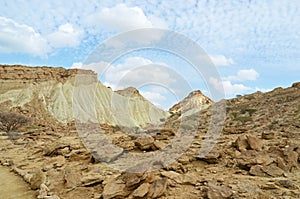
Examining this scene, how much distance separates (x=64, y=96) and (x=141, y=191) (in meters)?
58.0

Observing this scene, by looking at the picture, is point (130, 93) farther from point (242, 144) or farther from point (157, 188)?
point (157, 188)

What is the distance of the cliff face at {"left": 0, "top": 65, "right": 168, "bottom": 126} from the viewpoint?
56.7 meters

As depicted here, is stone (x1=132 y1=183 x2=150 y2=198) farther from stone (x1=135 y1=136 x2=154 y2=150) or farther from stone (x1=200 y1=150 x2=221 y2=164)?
stone (x1=135 y1=136 x2=154 y2=150)

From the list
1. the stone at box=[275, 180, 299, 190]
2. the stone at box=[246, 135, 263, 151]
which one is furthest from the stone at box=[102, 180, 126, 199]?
the stone at box=[246, 135, 263, 151]

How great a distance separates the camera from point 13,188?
30.9ft

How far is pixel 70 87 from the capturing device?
6556 centimetres

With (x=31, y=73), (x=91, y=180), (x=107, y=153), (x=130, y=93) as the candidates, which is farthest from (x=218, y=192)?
(x=130, y=93)

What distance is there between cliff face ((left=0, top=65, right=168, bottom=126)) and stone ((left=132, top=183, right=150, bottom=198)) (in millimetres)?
47229

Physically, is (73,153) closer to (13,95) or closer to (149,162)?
(149,162)

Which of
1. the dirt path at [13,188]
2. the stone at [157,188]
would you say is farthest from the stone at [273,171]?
the dirt path at [13,188]

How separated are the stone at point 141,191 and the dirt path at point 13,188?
11.3 feet

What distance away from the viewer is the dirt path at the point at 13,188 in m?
8.47

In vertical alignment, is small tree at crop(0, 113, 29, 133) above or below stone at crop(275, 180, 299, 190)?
above

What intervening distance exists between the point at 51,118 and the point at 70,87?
1295cm
